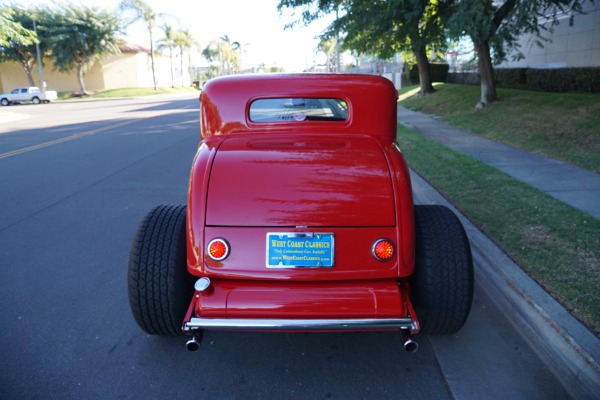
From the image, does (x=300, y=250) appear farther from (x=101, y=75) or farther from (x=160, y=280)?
(x=101, y=75)

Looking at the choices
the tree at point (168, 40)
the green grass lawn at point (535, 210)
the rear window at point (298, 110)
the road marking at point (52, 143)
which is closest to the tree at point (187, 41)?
the tree at point (168, 40)

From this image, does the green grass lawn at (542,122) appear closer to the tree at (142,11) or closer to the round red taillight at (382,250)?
the round red taillight at (382,250)

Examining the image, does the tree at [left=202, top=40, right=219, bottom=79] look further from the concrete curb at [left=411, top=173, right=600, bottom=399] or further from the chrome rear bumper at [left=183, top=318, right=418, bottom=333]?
the chrome rear bumper at [left=183, top=318, right=418, bottom=333]

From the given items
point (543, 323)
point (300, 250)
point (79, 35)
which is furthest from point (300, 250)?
point (79, 35)

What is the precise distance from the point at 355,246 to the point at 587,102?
36.0 feet

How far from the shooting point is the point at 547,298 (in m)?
3.39

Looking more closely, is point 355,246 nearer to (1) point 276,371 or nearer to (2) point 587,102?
(1) point 276,371

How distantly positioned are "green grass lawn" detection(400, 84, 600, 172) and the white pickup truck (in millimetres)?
39305

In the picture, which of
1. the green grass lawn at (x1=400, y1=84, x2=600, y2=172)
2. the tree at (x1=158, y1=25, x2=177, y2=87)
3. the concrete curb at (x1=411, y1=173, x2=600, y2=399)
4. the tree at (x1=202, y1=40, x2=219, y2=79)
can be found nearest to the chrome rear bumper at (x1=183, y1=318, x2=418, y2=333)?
the concrete curb at (x1=411, y1=173, x2=600, y2=399)

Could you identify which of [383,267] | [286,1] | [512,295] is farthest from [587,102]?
[383,267]

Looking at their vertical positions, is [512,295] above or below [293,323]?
below

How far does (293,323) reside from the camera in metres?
2.54

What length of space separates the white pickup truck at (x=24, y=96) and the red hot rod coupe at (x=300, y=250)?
46.3 meters

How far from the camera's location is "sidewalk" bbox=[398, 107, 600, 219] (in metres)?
5.84
